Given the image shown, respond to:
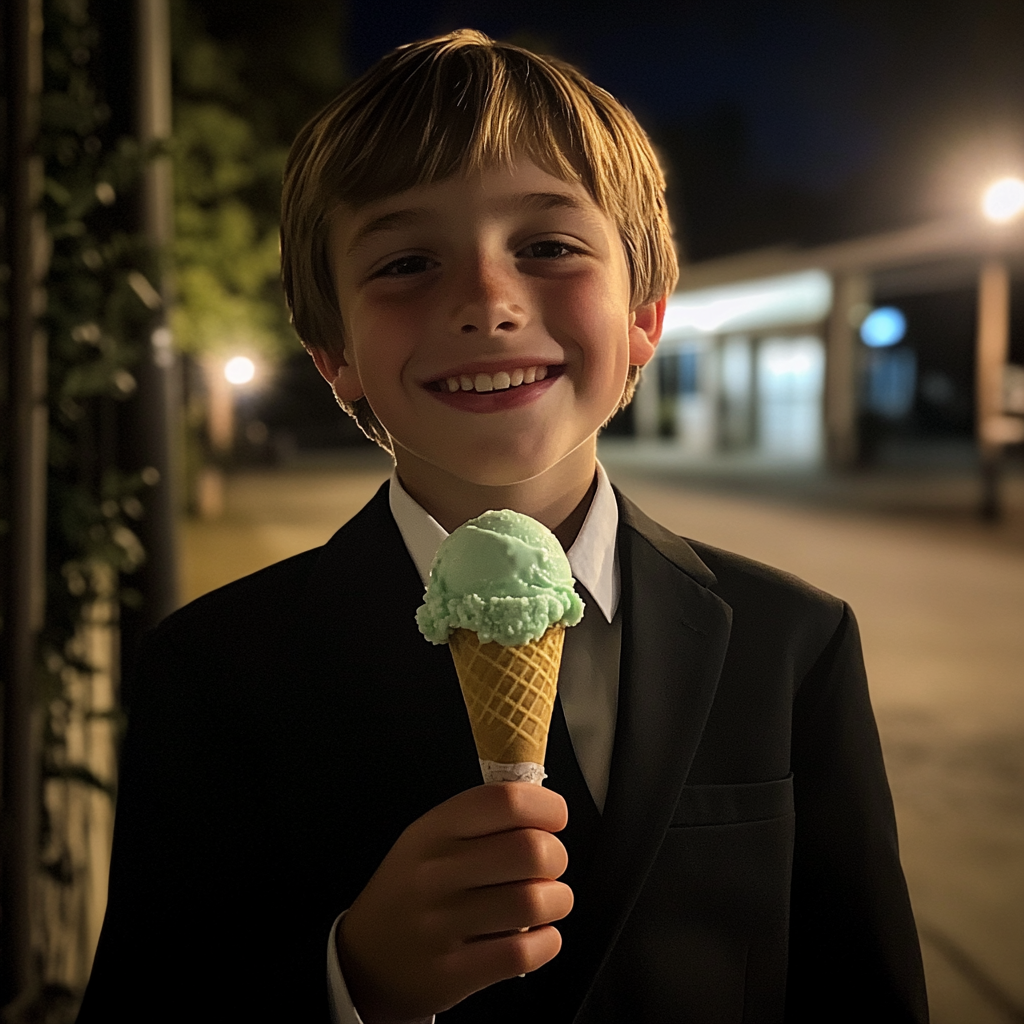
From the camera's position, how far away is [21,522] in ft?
7.18

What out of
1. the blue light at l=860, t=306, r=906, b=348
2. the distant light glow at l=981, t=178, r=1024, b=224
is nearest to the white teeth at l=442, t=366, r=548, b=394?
the distant light glow at l=981, t=178, r=1024, b=224

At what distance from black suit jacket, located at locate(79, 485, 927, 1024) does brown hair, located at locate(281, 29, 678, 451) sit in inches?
10.8

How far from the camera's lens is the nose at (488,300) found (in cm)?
109

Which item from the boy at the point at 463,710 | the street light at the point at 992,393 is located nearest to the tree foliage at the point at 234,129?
the street light at the point at 992,393

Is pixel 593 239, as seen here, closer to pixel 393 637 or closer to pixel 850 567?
pixel 393 637

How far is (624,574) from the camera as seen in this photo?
4.14ft

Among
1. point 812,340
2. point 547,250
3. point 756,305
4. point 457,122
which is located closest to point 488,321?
point 547,250

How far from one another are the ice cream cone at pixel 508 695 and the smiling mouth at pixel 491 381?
0.27 metres

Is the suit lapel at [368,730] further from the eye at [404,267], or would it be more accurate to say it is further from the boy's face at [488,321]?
the eye at [404,267]

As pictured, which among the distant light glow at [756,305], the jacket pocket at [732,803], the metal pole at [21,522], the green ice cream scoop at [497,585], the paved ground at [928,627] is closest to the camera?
the green ice cream scoop at [497,585]

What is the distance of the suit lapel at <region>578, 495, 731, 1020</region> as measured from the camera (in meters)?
1.12

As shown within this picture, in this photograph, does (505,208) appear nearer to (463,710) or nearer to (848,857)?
(463,710)

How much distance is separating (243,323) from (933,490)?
11922 mm

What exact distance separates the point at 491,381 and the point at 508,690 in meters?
0.33
